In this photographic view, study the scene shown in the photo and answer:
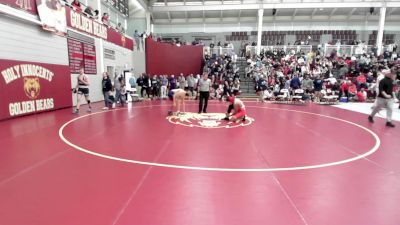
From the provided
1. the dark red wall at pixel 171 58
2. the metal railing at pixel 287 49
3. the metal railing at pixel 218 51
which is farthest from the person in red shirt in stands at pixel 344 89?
the dark red wall at pixel 171 58

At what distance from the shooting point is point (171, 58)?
81.8ft

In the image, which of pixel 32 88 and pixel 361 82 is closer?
pixel 32 88

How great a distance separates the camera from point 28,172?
14.5ft

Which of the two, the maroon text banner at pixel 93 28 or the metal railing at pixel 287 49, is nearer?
the maroon text banner at pixel 93 28

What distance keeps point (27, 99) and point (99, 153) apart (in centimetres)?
677

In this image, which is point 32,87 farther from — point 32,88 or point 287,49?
point 287,49

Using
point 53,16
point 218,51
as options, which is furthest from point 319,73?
point 53,16

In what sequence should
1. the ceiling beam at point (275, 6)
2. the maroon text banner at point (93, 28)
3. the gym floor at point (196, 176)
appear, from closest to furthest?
1. the gym floor at point (196, 176)
2. the maroon text banner at point (93, 28)
3. the ceiling beam at point (275, 6)

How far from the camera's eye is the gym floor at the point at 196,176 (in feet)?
10.3

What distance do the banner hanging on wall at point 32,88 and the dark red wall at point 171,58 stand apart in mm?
10653

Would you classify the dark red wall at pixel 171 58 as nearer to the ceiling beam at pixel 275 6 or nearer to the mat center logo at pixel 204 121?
the ceiling beam at pixel 275 6

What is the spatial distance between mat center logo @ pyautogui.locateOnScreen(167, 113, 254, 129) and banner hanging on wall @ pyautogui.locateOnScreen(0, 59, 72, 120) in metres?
5.36

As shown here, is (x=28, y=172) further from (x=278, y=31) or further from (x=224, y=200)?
(x=278, y=31)

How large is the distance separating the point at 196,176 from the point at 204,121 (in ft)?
17.4
